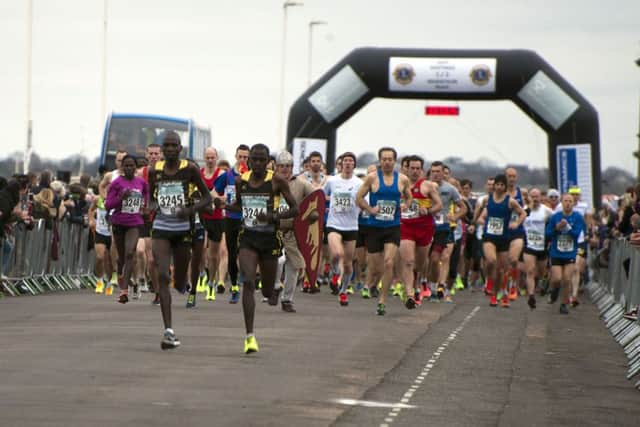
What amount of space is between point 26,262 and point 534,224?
798 cm

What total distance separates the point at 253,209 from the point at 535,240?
11496mm

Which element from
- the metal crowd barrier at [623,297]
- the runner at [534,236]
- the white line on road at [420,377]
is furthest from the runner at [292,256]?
the runner at [534,236]

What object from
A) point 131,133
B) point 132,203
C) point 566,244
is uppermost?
point 131,133

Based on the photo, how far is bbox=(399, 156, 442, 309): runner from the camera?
20.2 m

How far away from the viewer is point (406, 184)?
64.4ft

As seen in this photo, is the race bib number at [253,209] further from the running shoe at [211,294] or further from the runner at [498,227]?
the runner at [498,227]

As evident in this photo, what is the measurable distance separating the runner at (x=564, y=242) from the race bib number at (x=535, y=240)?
534 mm

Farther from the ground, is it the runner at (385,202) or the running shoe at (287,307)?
the runner at (385,202)

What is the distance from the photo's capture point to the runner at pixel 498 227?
74.2 feet

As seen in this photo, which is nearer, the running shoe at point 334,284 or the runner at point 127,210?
the runner at point 127,210

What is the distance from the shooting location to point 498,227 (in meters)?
22.6

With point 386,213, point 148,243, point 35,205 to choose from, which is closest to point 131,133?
point 35,205

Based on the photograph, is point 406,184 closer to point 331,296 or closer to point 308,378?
point 331,296

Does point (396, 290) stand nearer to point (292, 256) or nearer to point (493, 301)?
point (493, 301)
